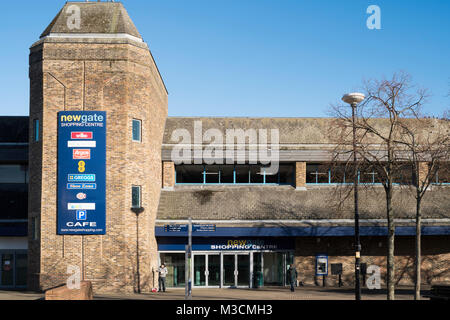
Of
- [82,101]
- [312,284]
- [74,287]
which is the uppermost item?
[82,101]

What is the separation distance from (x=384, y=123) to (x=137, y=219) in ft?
55.7

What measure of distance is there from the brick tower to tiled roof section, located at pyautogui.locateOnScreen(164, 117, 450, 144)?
5760mm

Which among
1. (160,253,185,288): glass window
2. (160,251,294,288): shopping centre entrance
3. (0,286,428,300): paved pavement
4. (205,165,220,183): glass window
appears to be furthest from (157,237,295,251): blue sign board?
(205,165,220,183): glass window

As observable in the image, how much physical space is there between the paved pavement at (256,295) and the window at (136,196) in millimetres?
4145

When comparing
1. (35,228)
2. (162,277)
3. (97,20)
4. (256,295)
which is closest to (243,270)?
(256,295)

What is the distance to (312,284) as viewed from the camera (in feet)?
84.7

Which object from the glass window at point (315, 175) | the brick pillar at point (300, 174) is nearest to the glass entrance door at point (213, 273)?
the brick pillar at point (300, 174)

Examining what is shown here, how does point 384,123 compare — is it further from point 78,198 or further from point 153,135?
point 78,198

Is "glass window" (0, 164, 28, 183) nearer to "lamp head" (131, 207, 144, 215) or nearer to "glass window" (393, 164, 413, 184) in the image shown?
"lamp head" (131, 207, 144, 215)

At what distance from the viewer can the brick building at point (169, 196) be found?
22.3 meters

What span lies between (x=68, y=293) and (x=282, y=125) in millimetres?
17577

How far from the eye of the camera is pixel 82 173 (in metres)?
22.3

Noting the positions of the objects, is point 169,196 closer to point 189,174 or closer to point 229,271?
point 189,174

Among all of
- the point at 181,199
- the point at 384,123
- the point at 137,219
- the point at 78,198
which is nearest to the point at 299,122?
the point at 384,123
